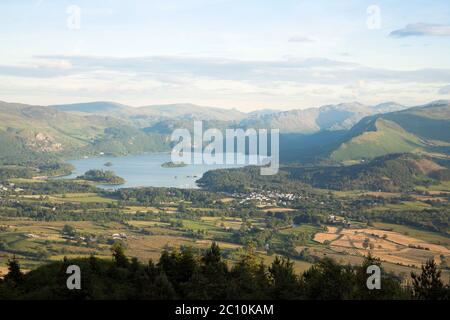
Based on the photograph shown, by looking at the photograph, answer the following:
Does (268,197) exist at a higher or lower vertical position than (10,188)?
lower

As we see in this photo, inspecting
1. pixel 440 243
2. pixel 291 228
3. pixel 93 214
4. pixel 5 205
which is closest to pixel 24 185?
pixel 5 205

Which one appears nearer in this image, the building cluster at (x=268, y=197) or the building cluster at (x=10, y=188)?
the building cluster at (x=268, y=197)

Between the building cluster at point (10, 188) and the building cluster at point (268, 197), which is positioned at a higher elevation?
the building cluster at point (10, 188)

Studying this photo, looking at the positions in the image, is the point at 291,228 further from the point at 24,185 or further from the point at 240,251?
the point at 24,185

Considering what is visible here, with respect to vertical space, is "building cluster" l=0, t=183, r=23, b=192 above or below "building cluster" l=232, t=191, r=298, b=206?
above

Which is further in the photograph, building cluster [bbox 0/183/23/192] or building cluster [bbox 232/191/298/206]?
building cluster [bbox 0/183/23/192]

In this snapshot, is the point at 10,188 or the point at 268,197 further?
the point at 10,188
